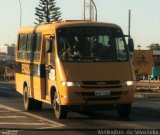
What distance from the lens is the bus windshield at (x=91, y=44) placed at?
645 inches

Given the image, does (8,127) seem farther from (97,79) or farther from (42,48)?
(42,48)

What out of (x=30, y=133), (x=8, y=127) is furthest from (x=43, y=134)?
(x=8, y=127)

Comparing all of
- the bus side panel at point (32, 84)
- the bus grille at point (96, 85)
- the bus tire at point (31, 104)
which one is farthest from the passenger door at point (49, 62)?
the bus tire at point (31, 104)

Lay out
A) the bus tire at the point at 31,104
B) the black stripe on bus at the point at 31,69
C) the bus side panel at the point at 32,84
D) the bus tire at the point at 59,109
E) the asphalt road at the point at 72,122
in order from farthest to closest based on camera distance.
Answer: the bus tire at the point at 31,104 → the bus side panel at the point at 32,84 → the black stripe on bus at the point at 31,69 → the bus tire at the point at 59,109 → the asphalt road at the point at 72,122

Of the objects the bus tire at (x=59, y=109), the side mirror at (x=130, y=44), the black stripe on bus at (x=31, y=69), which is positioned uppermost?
the side mirror at (x=130, y=44)

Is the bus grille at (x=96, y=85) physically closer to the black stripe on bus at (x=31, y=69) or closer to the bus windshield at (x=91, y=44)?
the bus windshield at (x=91, y=44)

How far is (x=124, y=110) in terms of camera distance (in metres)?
16.9

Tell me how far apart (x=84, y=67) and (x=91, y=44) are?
95 cm

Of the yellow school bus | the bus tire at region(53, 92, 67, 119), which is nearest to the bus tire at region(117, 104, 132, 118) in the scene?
the yellow school bus

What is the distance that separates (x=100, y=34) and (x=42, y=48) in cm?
194

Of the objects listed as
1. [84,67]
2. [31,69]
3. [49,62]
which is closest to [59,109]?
[84,67]

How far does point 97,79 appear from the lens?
623 inches

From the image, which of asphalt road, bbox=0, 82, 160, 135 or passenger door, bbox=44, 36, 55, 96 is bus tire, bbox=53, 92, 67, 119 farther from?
passenger door, bbox=44, 36, 55, 96

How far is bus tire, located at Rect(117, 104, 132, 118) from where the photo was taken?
54.9ft
